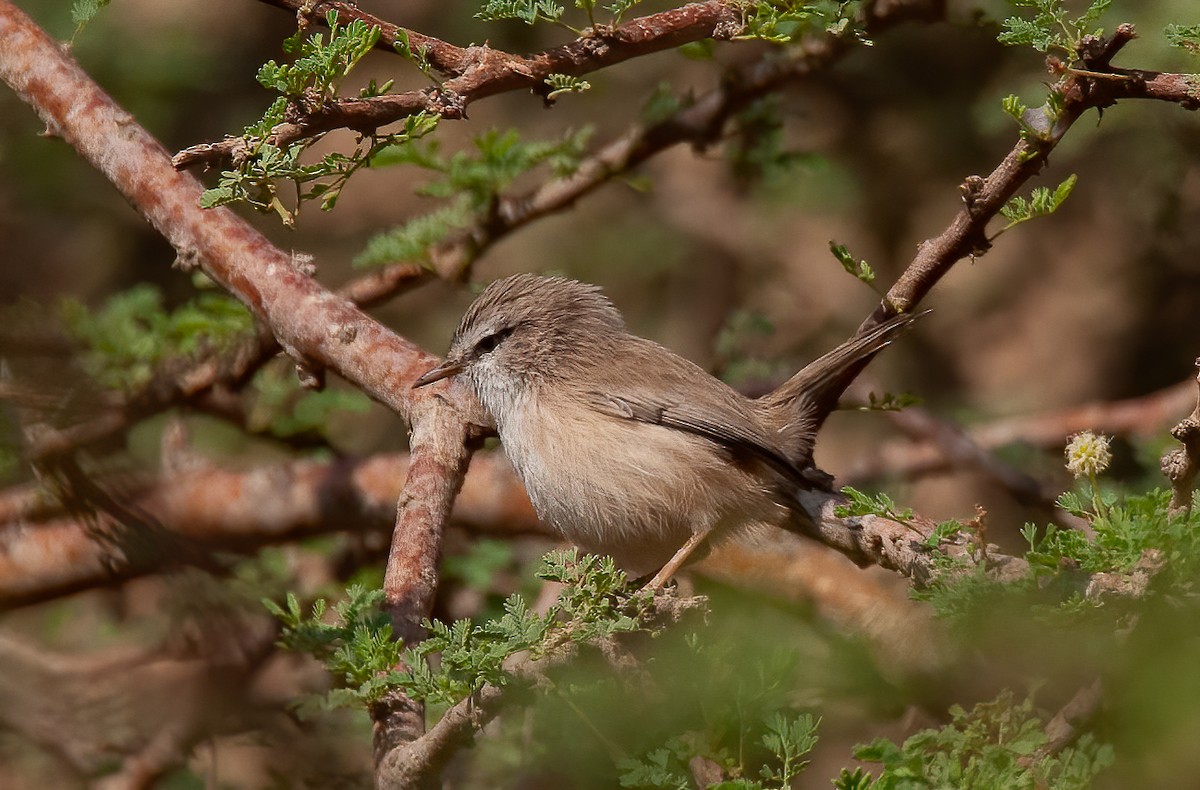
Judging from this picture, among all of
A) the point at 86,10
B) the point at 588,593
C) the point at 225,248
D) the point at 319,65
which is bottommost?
the point at 588,593

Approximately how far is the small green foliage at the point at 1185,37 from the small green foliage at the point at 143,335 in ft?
11.6

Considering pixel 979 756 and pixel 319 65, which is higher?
pixel 319 65

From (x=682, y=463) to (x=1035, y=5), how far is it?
6.16 ft

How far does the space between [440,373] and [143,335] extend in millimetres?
1927

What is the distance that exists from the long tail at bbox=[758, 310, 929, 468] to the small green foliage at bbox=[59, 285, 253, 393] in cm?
223

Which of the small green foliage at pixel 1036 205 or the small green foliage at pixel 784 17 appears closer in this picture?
the small green foliage at pixel 1036 205

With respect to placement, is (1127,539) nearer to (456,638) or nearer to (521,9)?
(456,638)

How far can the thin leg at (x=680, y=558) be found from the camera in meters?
4.05

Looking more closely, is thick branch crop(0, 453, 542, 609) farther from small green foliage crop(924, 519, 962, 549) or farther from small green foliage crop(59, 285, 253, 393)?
small green foliage crop(924, 519, 962, 549)

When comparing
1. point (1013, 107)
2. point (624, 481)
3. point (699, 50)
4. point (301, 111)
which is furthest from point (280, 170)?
point (699, 50)

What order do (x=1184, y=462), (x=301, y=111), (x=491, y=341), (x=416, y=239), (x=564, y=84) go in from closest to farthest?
(x=1184, y=462)
(x=301, y=111)
(x=564, y=84)
(x=491, y=341)
(x=416, y=239)

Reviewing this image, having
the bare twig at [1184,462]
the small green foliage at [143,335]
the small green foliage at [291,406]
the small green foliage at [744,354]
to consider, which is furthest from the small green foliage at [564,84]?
the small green foliage at [744,354]

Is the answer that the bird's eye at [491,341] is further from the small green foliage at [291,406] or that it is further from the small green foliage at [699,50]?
the small green foliage at [699,50]

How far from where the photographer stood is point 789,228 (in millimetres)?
8555
